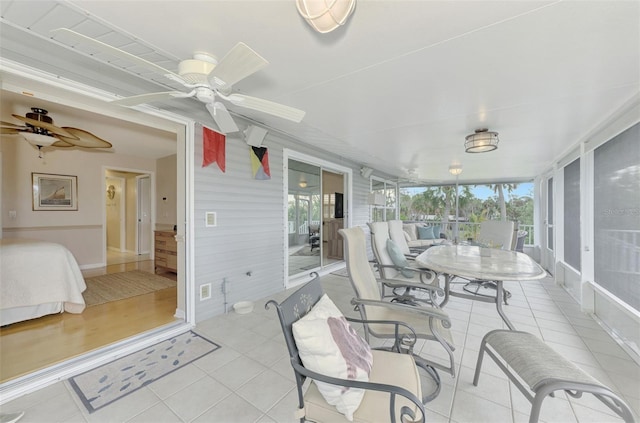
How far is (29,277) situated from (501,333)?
15.4 feet

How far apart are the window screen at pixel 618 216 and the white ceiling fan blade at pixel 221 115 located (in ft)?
12.7

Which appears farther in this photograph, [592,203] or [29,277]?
[592,203]

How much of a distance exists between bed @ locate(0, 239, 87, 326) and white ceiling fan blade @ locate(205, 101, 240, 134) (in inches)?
106

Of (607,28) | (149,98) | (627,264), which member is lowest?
(627,264)

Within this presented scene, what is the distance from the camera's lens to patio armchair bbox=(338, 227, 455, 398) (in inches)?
67.6

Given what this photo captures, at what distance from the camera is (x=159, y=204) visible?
245 inches

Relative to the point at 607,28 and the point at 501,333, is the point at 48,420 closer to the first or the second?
the point at 501,333

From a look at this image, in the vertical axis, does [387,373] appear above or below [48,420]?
above

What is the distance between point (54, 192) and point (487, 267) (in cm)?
756

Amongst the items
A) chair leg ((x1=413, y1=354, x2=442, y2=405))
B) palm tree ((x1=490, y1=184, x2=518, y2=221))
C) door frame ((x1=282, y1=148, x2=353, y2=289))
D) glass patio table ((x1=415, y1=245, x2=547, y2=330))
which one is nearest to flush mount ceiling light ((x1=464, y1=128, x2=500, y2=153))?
glass patio table ((x1=415, y1=245, x2=547, y2=330))

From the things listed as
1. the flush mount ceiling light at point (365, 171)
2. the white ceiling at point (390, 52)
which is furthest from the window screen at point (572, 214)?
the flush mount ceiling light at point (365, 171)

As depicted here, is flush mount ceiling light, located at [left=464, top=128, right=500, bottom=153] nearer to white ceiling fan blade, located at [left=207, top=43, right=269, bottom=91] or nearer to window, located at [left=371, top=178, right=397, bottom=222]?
white ceiling fan blade, located at [left=207, top=43, right=269, bottom=91]

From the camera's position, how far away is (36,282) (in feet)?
9.37

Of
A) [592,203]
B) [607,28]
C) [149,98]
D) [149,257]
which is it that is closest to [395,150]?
[592,203]
